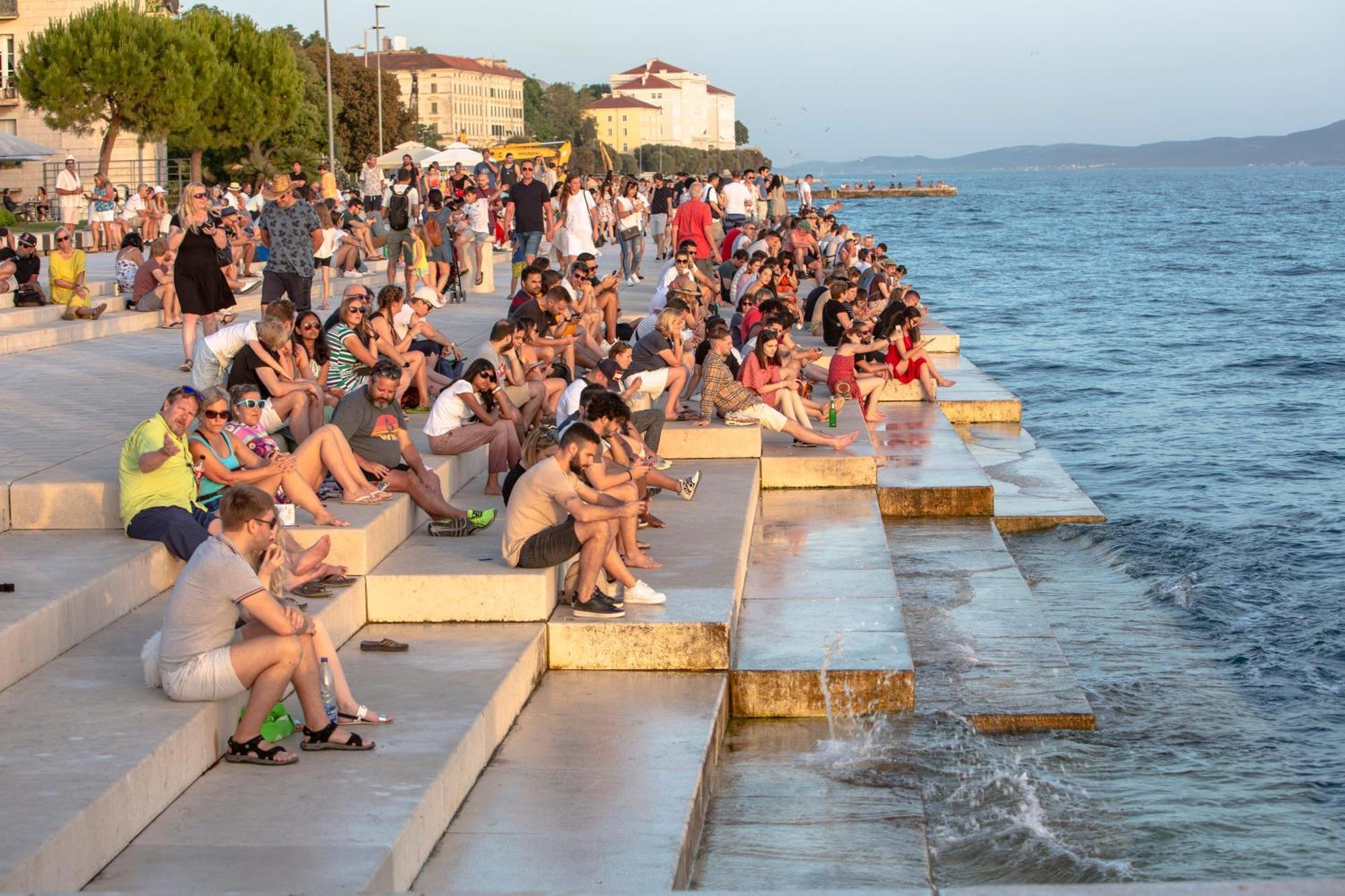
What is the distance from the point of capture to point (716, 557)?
8.98 m

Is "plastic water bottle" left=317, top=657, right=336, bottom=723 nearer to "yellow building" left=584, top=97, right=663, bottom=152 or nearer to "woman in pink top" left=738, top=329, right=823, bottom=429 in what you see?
"woman in pink top" left=738, top=329, right=823, bottom=429

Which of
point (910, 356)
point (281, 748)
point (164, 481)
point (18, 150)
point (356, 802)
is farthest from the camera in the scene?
point (18, 150)

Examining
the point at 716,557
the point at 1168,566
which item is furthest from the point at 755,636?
the point at 1168,566

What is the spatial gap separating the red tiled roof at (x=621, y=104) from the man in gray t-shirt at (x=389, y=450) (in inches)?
7516

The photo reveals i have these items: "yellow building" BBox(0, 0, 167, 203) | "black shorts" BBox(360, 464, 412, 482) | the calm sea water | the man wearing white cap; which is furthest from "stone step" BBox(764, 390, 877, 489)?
"yellow building" BBox(0, 0, 167, 203)

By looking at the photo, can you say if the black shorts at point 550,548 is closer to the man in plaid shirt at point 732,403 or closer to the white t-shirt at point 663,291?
the man in plaid shirt at point 732,403

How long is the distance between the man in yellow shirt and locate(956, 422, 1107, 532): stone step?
297 inches

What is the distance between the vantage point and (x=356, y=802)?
549cm

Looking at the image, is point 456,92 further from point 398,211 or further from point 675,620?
point 675,620

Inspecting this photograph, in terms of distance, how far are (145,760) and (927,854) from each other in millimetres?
3025

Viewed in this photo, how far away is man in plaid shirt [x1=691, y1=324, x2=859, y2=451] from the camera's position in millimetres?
12172

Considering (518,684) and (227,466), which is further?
(227,466)

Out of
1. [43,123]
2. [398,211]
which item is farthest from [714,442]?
[43,123]

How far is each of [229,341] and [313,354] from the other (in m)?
0.61
